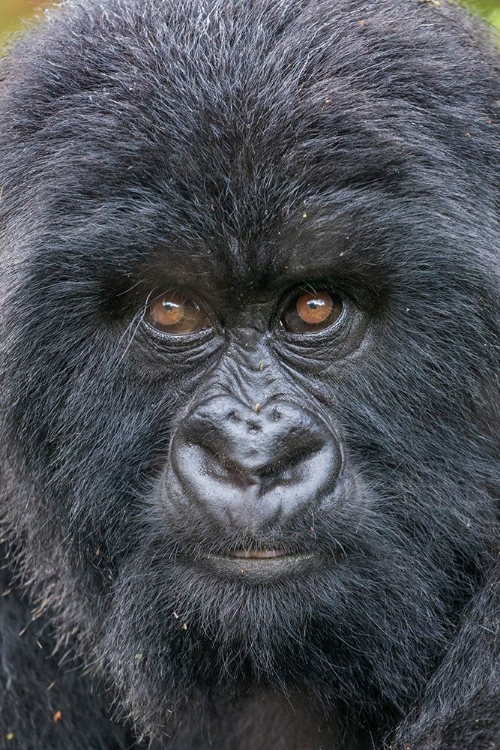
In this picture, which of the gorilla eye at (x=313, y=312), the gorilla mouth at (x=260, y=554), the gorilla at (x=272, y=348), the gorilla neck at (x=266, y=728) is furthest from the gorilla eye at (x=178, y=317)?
the gorilla neck at (x=266, y=728)

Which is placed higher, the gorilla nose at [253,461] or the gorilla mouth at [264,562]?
the gorilla nose at [253,461]

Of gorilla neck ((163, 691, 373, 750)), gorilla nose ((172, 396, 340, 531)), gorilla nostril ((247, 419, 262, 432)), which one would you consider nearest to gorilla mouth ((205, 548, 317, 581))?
gorilla nose ((172, 396, 340, 531))

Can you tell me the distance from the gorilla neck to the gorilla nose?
848 mm

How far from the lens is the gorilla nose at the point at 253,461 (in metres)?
3.20

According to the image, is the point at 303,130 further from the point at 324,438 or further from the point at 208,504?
the point at 208,504

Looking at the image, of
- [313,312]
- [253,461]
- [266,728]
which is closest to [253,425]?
[253,461]

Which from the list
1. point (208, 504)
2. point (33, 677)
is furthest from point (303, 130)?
point (33, 677)

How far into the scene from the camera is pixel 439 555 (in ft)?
11.6

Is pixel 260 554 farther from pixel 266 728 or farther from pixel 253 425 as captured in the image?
pixel 266 728

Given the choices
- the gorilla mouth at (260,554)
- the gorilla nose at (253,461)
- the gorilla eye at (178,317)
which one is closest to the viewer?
the gorilla nose at (253,461)

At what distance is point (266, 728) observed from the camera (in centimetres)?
404

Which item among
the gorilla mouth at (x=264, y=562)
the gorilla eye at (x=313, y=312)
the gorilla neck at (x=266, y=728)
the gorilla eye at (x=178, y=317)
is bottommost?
the gorilla neck at (x=266, y=728)

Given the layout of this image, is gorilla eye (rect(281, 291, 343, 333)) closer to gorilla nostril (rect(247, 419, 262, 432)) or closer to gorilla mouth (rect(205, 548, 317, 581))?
gorilla nostril (rect(247, 419, 262, 432))

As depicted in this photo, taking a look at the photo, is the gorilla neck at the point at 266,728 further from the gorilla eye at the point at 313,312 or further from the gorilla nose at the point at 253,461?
the gorilla eye at the point at 313,312
